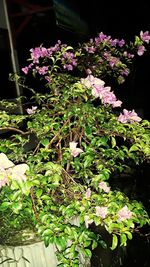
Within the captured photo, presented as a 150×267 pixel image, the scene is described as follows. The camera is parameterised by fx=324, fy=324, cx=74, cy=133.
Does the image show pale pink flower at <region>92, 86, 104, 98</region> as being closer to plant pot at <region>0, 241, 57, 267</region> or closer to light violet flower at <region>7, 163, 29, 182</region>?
light violet flower at <region>7, 163, 29, 182</region>

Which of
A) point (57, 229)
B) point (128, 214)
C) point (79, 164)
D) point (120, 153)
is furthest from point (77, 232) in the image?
point (120, 153)

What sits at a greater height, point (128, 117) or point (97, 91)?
point (97, 91)

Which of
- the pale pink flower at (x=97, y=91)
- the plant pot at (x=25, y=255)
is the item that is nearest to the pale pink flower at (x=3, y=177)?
the plant pot at (x=25, y=255)

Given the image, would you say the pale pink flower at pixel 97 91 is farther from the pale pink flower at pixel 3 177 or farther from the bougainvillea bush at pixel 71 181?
the pale pink flower at pixel 3 177

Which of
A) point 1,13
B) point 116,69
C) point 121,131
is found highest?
point 1,13

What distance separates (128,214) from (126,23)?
589 centimetres

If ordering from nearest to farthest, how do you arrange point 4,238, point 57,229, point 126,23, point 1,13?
point 57,229
point 4,238
point 1,13
point 126,23

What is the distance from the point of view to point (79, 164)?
5.82 ft

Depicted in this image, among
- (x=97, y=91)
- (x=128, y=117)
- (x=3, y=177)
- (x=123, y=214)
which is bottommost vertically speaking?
(x=123, y=214)

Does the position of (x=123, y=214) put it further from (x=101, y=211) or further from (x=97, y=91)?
(x=97, y=91)

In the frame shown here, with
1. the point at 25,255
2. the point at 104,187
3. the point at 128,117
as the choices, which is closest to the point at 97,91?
the point at 128,117

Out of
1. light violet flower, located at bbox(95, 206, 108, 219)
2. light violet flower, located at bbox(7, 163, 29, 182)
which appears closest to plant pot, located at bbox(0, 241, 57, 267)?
light violet flower, located at bbox(95, 206, 108, 219)

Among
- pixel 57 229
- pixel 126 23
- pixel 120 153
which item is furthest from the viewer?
pixel 126 23

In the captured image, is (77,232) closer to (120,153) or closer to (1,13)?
(120,153)
